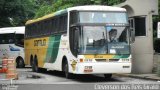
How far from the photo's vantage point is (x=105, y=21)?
2178cm

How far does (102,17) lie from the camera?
72.1 ft

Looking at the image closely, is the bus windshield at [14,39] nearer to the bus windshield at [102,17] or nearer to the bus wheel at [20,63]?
the bus wheel at [20,63]

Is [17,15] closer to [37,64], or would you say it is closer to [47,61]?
[37,64]

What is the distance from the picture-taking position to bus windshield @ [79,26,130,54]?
21203 millimetres

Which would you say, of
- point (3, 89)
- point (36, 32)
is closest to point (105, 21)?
point (3, 89)

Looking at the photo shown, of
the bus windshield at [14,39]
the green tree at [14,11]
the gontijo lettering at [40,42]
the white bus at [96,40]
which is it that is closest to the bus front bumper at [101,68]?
the white bus at [96,40]

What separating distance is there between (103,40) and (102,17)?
128cm

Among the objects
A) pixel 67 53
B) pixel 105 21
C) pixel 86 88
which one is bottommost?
pixel 86 88

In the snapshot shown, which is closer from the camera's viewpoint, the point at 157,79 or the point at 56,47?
the point at 157,79

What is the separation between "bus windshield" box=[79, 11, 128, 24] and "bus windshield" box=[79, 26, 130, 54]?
0.42 m

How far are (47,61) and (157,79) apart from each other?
807 cm

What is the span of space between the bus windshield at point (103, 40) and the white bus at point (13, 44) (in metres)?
18.4

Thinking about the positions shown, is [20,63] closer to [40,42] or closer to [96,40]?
[40,42]

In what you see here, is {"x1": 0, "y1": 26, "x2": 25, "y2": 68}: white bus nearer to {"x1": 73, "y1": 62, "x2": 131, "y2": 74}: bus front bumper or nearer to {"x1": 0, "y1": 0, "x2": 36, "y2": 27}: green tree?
{"x1": 0, "y1": 0, "x2": 36, "y2": 27}: green tree
